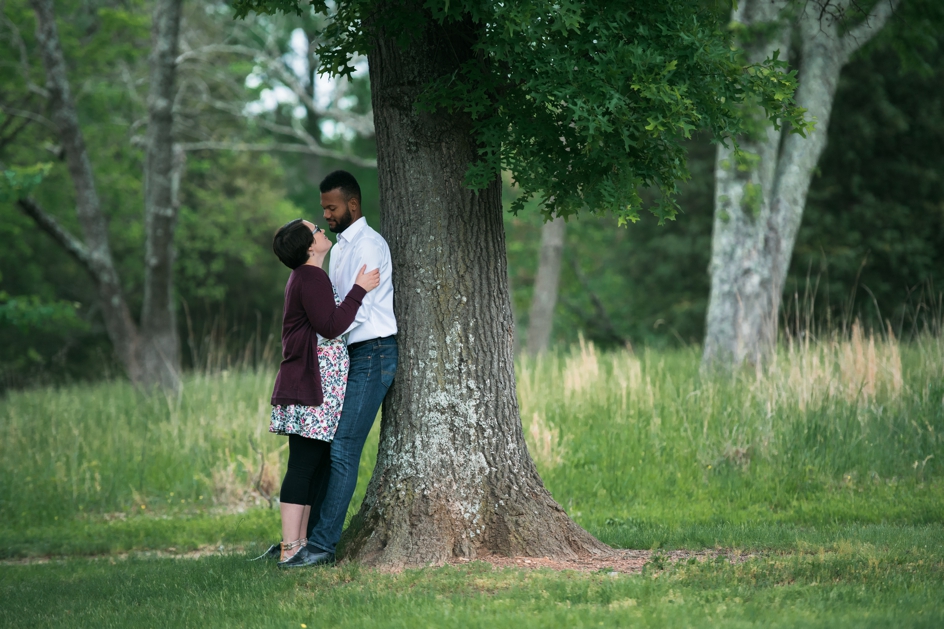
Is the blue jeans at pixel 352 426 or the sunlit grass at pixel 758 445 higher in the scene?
the blue jeans at pixel 352 426

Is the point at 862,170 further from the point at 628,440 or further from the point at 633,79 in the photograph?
the point at 633,79

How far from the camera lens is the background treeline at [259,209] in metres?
18.9

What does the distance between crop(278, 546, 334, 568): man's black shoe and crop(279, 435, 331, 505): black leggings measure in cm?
29

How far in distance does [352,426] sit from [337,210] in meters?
1.31

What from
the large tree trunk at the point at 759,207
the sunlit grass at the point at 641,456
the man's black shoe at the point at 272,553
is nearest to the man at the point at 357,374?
the man's black shoe at the point at 272,553

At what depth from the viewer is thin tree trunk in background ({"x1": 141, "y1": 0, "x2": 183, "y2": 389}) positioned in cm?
1244

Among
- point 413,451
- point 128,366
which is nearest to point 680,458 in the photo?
point 413,451

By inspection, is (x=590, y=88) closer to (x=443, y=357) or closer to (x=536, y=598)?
(x=443, y=357)

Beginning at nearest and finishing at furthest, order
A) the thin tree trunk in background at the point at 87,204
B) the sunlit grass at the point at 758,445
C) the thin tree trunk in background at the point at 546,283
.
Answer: the sunlit grass at the point at 758,445
the thin tree trunk in background at the point at 87,204
the thin tree trunk in background at the point at 546,283

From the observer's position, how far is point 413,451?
5.18 meters

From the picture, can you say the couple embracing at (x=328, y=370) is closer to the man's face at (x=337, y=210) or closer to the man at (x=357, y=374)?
the man at (x=357, y=374)

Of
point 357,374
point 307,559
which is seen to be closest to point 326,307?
point 357,374

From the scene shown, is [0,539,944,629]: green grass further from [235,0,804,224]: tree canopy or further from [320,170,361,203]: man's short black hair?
[320,170,361,203]: man's short black hair

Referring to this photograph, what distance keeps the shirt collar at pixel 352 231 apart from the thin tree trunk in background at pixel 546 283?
47.6 feet
